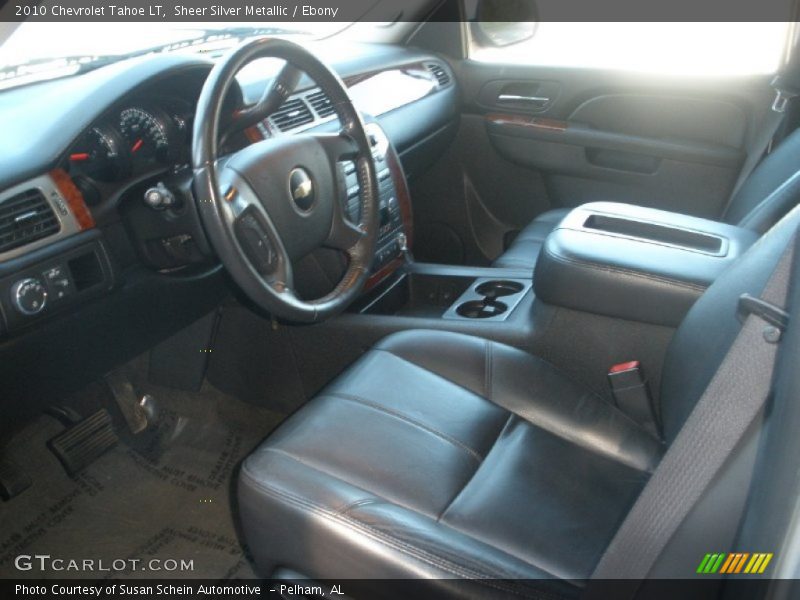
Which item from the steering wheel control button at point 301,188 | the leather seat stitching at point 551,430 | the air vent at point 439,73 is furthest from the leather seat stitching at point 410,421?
the air vent at point 439,73

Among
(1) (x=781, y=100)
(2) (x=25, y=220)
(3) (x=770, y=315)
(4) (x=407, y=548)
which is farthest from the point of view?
(1) (x=781, y=100)

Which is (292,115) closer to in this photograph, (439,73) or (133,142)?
(133,142)

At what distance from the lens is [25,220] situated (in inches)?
55.3

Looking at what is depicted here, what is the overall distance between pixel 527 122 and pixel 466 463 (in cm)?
169

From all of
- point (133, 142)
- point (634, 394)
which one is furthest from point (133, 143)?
point (634, 394)

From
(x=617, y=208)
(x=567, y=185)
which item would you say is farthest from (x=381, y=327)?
(x=567, y=185)

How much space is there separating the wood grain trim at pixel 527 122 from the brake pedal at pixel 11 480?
71.4 inches

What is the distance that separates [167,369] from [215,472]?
0.30m

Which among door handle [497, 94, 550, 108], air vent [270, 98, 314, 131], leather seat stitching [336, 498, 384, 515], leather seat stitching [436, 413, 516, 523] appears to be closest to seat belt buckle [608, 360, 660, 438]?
leather seat stitching [436, 413, 516, 523]

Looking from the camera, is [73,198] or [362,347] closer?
[73,198]

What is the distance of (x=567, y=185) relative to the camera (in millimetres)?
2799

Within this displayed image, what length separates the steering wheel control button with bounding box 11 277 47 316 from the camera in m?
1.39

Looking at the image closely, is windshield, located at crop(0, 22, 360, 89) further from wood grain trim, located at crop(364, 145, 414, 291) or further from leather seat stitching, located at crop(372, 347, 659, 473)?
leather seat stitching, located at crop(372, 347, 659, 473)
